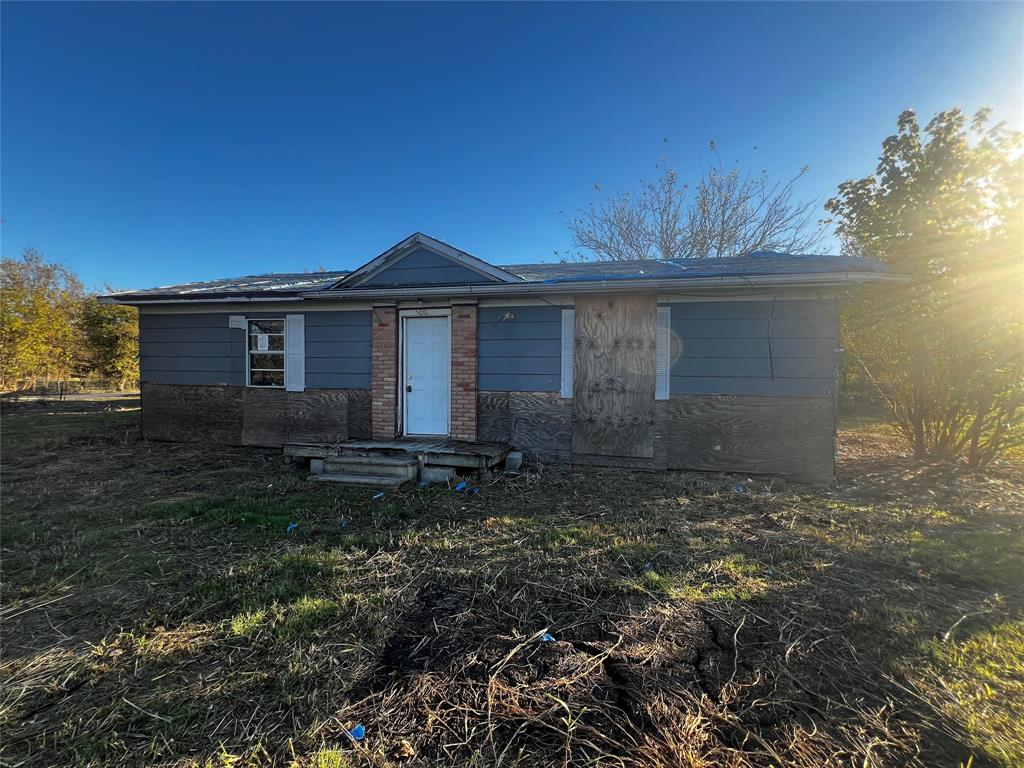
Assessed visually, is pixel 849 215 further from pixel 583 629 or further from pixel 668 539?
pixel 583 629

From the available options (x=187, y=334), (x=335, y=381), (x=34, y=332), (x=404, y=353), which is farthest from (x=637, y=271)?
(x=34, y=332)

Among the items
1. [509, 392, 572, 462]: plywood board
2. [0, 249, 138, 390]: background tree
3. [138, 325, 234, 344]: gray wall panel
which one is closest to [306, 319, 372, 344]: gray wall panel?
[138, 325, 234, 344]: gray wall panel

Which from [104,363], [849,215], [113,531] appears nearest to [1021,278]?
[849,215]

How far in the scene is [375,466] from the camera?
19.0 ft

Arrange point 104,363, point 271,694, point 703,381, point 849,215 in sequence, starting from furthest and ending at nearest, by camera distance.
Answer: point 104,363
point 849,215
point 703,381
point 271,694

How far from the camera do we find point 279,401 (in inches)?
307

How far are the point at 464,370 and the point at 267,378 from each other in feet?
12.8

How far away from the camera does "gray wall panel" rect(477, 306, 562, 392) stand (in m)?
6.56

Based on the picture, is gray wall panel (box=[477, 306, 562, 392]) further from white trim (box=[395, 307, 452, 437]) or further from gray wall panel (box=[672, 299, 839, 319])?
gray wall panel (box=[672, 299, 839, 319])

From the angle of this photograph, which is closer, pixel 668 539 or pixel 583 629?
pixel 583 629

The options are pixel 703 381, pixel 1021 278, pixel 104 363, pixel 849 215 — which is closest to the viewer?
pixel 1021 278

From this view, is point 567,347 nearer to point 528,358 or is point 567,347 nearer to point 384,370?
point 528,358

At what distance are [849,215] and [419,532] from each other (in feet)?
29.1

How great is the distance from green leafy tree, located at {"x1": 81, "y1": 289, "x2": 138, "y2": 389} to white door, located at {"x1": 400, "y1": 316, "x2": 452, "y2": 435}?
14742 mm
